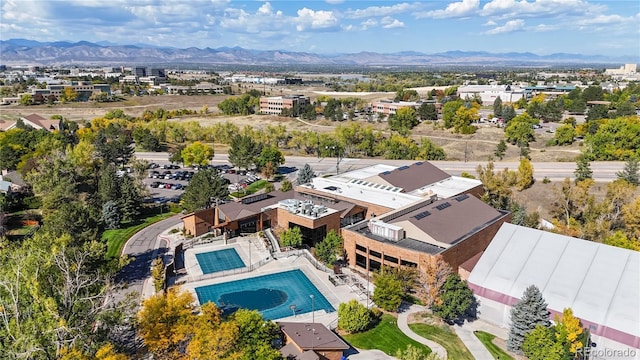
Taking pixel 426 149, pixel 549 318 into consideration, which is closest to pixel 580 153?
pixel 426 149

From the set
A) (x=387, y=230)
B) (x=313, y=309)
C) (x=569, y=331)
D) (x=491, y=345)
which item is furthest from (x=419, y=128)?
(x=569, y=331)

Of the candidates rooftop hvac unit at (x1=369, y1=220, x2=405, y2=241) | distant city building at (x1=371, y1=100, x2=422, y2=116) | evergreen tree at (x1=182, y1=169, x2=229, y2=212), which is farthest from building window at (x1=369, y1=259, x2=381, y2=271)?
distant city building at (x1=371, y1=100, x2=422, y2=116)

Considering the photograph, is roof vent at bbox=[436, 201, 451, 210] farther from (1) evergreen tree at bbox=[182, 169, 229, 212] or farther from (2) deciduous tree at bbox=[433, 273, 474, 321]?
(1) evergreen tree at bbox=[182, 169, 229, 212]

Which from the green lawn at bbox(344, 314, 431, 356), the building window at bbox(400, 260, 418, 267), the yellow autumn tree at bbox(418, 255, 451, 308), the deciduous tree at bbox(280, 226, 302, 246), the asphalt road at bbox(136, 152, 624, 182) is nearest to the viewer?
the green lawn at bbox(344, 314, 431, 356)

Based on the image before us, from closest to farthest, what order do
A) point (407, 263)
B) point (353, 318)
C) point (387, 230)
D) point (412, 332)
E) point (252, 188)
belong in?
point (353, 318)
point (412, 332)
point (407, 263)
point (387, 230)
point (252, 188)

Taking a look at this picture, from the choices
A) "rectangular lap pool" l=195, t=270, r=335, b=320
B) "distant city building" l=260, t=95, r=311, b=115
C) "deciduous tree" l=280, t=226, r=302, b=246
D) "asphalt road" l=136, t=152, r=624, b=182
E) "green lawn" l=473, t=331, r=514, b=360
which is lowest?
"green lawn" l=473, t=331, r=514, b=360

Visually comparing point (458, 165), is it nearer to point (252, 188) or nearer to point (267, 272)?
point (252, 188)

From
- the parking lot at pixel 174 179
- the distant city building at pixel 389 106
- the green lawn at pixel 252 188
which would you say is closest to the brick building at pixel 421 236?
the green lawn at pixel 252 188
